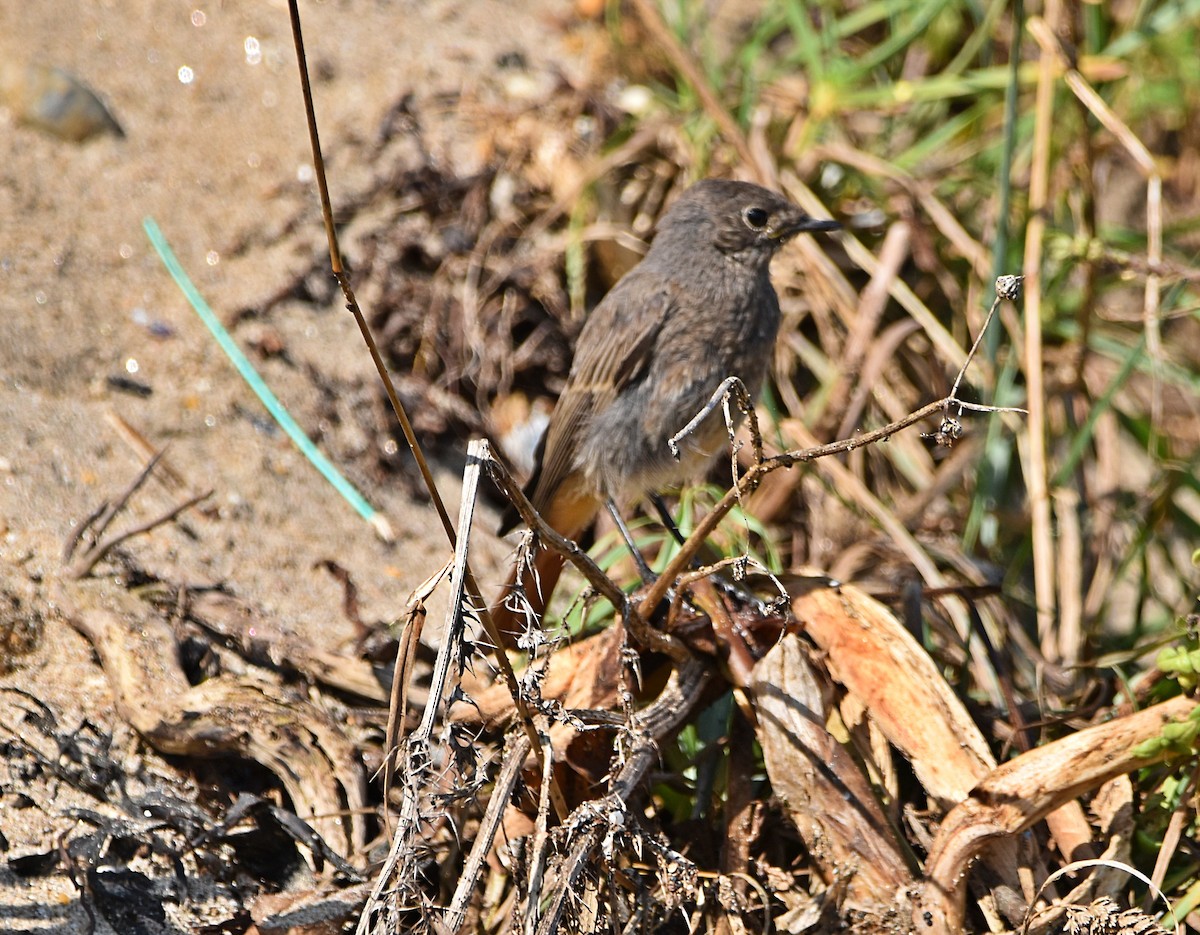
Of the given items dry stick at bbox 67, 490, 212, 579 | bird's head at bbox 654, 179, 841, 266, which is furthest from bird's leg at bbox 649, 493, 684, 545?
dry stick at bbox 67, 490, 212, 579

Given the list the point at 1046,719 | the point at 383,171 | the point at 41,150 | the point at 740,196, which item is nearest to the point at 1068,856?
the point at 1046,719

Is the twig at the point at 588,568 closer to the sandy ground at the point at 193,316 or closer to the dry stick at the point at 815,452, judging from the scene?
the dry stick at the point at 815,452

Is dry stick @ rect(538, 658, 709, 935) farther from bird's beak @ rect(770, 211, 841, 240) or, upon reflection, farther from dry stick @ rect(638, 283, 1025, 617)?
bird's beak @ rect(770, 211, 841, 240)

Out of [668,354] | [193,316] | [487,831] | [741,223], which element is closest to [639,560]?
[668,354]

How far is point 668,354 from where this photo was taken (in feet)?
13.3

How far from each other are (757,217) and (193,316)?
2090 millimetres

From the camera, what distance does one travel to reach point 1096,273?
4.76 meters

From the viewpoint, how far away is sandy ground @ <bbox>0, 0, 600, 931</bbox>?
11.2ft

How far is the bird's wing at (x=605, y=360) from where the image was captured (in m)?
4.05

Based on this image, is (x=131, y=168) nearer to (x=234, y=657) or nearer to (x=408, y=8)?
(x=408, y=8)

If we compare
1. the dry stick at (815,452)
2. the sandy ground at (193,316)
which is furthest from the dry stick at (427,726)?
the sandy ground at (193,316)

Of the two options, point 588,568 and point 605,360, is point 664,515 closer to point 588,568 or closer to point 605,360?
point 605,360

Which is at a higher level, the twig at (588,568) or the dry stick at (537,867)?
the twig at (588,568)

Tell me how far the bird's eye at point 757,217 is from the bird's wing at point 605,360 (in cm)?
41
